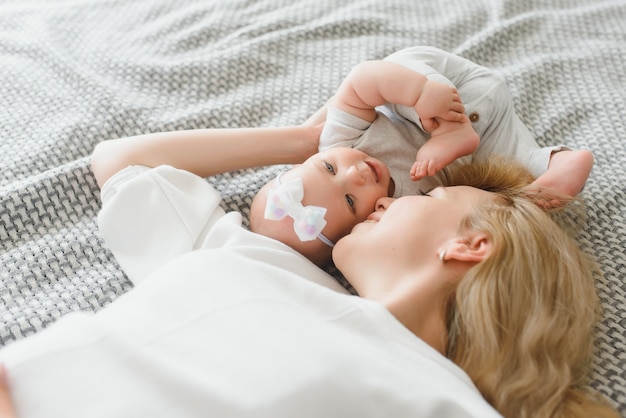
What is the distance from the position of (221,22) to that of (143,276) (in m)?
0.77

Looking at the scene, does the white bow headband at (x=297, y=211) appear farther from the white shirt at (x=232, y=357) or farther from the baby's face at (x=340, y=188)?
the white shirt at (x=232, y=357)

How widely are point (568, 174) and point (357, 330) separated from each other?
48 cm

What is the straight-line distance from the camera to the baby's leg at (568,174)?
104 cm

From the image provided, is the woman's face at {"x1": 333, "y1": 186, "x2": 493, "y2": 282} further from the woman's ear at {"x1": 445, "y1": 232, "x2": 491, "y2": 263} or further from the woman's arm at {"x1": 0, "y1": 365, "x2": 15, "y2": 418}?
the woman's arm at {"x1": 0, "y1": 365, "x2": 15, "y2": 418}

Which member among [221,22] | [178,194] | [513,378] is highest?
[221,22]

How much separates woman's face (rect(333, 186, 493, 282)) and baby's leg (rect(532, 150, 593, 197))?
0.15m

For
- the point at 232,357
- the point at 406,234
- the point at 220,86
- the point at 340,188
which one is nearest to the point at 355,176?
the point at 340,188

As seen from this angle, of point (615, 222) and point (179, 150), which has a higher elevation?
point (179, 150)

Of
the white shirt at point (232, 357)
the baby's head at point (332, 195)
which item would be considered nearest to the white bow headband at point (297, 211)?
the baby's head at point (332, 195)

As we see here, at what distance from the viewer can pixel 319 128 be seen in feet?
3.88

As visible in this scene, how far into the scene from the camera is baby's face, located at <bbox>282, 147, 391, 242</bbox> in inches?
39.3

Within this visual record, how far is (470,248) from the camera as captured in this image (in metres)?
0.87

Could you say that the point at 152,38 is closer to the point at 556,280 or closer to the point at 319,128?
the point at 319,128

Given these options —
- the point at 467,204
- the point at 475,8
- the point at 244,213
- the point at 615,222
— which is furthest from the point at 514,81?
the point at 244,213
